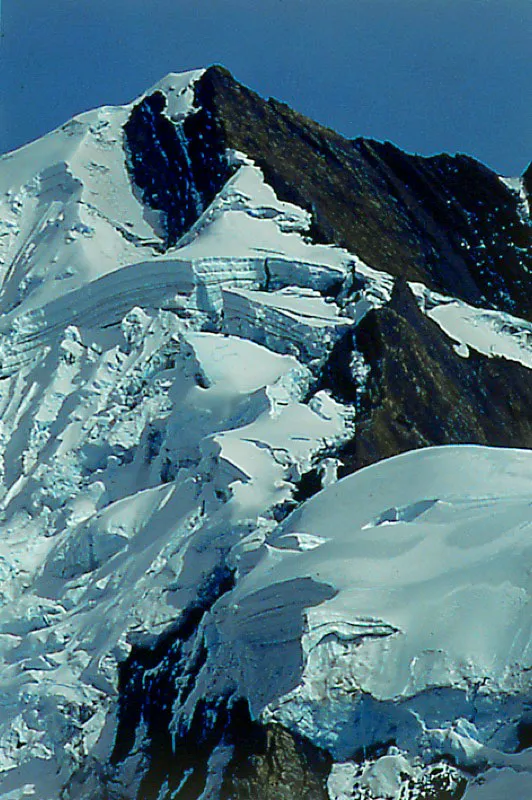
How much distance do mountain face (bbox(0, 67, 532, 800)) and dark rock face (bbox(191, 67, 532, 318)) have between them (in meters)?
0.18

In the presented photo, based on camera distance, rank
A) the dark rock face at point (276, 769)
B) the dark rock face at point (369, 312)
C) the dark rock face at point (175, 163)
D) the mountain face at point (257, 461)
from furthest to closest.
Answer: the dark rock face at point (175, 163), the dark rock face at point (369, 312), the mountain face at point (257, 461), the dark rock face at point (276, 769)

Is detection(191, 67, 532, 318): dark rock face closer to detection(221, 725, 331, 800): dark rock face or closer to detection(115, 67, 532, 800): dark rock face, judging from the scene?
detection(115, 67, 532, 800): dark rock face

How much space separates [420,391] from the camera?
169 feet

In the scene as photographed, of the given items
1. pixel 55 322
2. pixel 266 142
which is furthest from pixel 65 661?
pixel 266 142

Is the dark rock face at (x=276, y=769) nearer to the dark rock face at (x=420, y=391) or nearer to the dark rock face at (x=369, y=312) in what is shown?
the dark rock face at (x=369, y=312)

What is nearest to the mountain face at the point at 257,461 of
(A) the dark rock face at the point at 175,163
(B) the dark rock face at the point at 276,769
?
(B) the dark rock face at the point at 276,769

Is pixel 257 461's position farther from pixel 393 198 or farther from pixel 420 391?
pixel 393 198

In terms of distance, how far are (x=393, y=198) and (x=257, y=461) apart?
25.1m

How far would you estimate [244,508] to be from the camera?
43688 millimetres

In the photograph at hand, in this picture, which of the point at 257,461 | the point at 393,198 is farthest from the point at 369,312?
the point at 393,198

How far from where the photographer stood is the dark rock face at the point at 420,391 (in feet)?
160

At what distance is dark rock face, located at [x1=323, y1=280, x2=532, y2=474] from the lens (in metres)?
48.9

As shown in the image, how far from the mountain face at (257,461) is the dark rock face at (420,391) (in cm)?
14

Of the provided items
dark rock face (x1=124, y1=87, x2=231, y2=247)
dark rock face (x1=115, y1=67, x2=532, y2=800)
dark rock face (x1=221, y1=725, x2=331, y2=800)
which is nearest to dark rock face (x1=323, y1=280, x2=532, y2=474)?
dark rock face (x1=115, y1=67, x2=532, y2=800)
